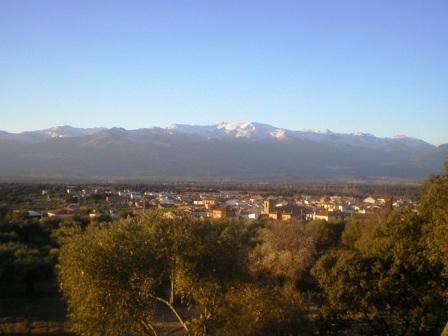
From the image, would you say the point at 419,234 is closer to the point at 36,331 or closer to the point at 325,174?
the point at 36,331

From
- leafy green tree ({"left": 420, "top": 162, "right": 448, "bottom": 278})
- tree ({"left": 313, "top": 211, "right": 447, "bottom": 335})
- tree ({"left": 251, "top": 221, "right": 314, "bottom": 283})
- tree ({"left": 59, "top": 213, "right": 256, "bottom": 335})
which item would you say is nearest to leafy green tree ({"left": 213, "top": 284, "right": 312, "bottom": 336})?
tree ({"left": 59, "top": 213, "right": 256, "bottom": 335})

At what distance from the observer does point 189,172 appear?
6339 inches

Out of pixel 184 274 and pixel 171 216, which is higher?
pixel 171 216

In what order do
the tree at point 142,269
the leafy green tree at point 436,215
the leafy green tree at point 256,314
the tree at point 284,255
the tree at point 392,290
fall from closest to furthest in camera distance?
the tree at point 142,269
the leafy green tree at point 256,314
the leafy green tree at point 436,215
the tree at point 392,290
the tree at point 284,255

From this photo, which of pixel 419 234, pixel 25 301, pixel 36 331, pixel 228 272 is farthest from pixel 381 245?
pixel 25 301

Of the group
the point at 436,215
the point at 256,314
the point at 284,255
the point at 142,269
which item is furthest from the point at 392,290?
the point at 284,255

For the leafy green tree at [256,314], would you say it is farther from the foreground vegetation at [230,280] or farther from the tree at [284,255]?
the tree at [284,255]

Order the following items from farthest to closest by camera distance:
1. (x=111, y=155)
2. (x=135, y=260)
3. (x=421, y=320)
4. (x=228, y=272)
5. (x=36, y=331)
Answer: (x=111, y=155), (x=36, y=331), (x=421, y=320), (x=228, y=272), (x=135, y=260)

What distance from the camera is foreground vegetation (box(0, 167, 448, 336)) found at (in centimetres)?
1127

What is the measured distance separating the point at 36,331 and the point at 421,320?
11.8 metres

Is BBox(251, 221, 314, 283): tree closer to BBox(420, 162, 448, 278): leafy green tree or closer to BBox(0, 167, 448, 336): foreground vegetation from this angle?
BBox(0, 167, 448, 336): foreground vegetation

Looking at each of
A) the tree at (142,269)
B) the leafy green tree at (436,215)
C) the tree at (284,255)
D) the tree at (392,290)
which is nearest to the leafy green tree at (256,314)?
the tree at (142,269)

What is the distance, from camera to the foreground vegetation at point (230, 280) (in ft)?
37.0

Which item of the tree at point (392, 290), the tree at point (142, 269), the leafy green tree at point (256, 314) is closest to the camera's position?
the tree at point (142, 269)
